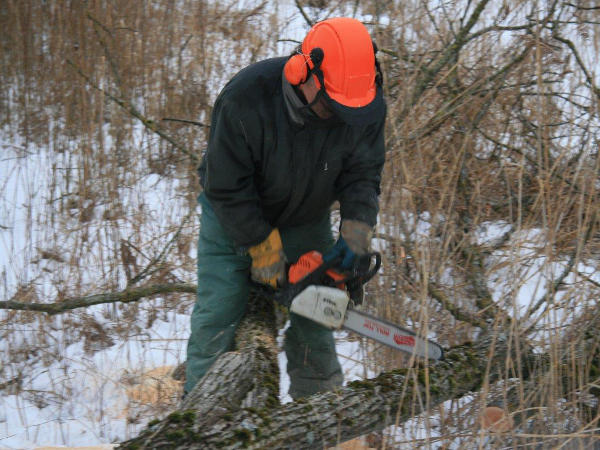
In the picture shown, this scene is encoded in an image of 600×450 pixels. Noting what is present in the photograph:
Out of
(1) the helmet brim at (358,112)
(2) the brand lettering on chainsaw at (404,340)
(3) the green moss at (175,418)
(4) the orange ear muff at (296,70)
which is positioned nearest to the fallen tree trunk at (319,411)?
(3) the green moss at (175,418)

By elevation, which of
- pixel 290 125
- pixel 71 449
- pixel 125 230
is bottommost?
pixel 71 449

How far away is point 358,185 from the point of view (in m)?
2.41

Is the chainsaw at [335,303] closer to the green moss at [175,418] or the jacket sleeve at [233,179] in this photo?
the jacket sleeve at [233,179]

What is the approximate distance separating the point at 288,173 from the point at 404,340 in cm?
79

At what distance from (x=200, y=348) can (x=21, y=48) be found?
4263mm

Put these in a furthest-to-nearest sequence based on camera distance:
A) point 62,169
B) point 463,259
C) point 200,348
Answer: point 62,169, point 463,259, point 200,348

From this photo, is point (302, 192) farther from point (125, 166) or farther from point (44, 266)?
point (125, 166)

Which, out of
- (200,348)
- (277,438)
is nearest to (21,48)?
(200,348)

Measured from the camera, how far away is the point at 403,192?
3.29m

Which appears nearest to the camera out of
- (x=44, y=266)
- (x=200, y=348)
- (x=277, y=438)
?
(x=277, y=438)

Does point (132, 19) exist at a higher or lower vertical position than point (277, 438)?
higher

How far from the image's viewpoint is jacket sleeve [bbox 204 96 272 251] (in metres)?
2.15

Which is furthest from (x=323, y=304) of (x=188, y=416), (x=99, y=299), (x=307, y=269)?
(x=99, y=299)

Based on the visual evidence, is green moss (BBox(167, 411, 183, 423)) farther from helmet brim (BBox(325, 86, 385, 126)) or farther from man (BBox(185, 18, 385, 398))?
helmet brim (BBox(325, 86, 385, 126))
